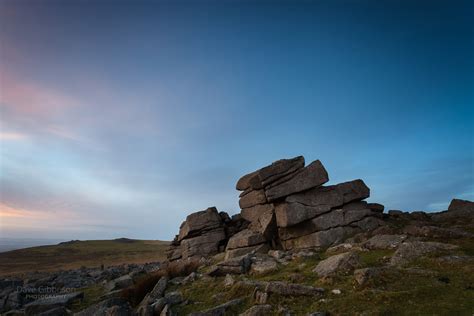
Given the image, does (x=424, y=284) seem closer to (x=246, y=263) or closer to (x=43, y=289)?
(x=246, y=263)

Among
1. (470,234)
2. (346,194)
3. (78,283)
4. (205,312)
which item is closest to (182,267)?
(205,312)

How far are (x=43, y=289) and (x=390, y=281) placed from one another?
33150mm

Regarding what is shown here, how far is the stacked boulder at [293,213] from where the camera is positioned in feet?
105

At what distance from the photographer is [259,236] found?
3403cm

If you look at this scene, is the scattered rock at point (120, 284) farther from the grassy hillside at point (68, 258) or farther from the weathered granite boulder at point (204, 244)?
the grassy hillside at point (68, 258)

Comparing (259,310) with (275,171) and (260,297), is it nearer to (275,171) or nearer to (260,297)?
(260,297)

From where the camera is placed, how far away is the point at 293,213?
32594 millimetres

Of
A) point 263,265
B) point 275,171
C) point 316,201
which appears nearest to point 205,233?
point 275,171

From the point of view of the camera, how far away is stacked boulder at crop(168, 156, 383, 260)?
32.0 metres

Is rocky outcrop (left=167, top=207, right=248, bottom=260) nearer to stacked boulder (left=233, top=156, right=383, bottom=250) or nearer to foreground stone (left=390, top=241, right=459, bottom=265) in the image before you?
stacked boulder (left=233, top=156, right=383, bottom=250)

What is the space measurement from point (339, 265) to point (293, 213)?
14306mm

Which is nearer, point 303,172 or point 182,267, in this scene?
point 182,267

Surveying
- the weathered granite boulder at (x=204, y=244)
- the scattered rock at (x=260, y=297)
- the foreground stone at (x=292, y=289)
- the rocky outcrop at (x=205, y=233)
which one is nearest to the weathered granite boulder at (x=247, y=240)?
the rocky outcrop at (x=205, y=233)

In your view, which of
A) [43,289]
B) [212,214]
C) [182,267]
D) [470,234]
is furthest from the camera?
[212,214]
